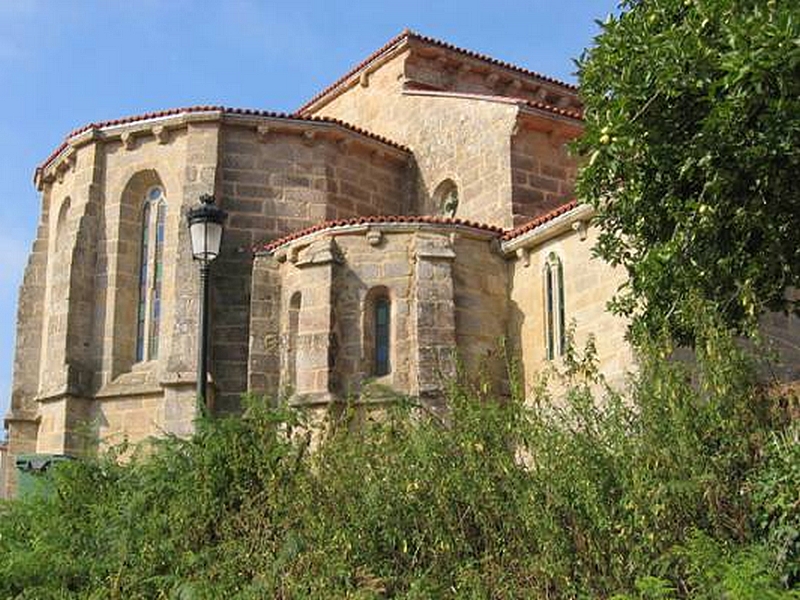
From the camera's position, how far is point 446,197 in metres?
23.5

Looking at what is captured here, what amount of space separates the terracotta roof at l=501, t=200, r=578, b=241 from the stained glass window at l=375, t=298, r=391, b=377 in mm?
2394

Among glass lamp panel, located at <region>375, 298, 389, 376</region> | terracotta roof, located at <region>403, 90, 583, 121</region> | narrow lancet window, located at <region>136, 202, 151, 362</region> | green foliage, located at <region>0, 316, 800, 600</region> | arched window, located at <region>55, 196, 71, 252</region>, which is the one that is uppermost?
terracotta roof, located at <region>403, 90, 583, 121</region>

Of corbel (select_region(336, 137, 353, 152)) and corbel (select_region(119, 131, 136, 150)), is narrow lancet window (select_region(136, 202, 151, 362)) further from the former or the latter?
corbel (select_region(336, 137, 353, 152))

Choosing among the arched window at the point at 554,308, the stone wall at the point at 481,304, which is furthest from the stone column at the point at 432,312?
the arched window at the point at 554,308

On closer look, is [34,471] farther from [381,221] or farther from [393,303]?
[381,221]

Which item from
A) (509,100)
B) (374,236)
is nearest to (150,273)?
(374,236)

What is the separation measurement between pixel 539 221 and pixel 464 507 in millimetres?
10044

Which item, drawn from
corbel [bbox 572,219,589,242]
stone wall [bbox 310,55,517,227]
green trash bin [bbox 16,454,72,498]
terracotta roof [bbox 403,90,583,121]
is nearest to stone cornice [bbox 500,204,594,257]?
corbel [bbox 572,219,589,242]

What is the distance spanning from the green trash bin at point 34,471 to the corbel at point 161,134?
1024 centimetres

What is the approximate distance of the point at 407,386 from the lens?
1866cm

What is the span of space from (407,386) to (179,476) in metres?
7.72

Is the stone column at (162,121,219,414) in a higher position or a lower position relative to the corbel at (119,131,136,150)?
lower

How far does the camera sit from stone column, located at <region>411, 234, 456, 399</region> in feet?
60.3

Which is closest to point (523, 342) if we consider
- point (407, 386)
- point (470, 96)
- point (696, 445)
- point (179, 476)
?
point (407, 386)
